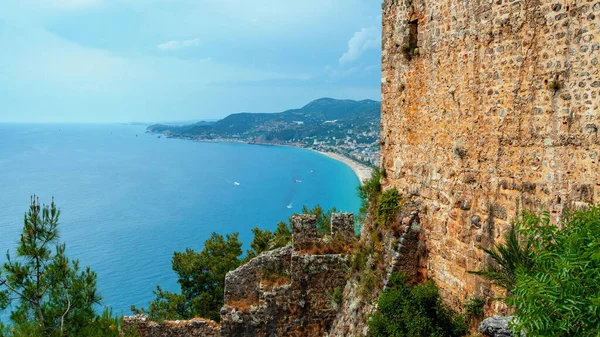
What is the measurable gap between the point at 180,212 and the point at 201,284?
57.9 meters

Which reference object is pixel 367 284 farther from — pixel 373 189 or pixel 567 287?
pixel 567 287

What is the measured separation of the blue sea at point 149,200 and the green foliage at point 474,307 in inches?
1455

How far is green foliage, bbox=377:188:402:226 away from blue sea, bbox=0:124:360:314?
3478cm

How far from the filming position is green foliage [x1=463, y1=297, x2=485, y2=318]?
22.4 feet

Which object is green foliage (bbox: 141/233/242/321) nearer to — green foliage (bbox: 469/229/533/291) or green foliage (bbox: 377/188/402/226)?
green foliage (bbox: 377/188/402/226)

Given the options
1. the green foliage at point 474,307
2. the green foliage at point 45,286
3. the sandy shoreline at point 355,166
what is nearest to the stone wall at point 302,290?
the green foliage at point 45,286

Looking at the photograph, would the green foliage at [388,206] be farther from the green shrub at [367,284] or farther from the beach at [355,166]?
the beach at [355,166]

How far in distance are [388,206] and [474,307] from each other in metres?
2.79

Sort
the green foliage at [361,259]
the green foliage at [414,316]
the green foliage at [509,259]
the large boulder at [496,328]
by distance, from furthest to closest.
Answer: the green foliage at [361,259] < the green foliage at [414,316] < the green foliage at [509,259] < the large boulder at [496,328]

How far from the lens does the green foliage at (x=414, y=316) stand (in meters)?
7.17

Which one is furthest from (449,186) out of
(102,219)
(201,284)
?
(102,219)

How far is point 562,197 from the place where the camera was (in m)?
5.58

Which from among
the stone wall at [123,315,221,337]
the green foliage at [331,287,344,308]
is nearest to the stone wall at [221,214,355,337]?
the green foliage at [331,287,344,308]

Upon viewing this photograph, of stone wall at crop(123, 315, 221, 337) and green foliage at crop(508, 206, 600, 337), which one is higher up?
green foliage at crop(508, 206, 600, 337)
